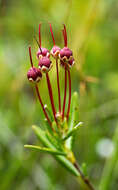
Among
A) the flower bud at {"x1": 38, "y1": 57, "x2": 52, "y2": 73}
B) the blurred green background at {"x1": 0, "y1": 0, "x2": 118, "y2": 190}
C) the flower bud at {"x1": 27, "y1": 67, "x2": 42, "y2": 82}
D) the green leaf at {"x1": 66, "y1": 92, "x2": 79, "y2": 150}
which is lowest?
the blurred green background at {"x1": 0, "y1": 0, "x2": 118, "y2": 190}

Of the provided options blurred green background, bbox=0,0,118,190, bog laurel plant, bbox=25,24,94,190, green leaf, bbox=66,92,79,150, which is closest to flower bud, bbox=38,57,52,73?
bog laurel plant, bbox=25,24,94,190

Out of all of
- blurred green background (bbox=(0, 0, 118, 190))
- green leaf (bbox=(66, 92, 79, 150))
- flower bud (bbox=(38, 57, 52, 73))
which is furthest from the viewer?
blurred green background (bbox=(0, 0, 118, 190))

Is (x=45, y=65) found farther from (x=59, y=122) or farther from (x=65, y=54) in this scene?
(x=59, y=122)

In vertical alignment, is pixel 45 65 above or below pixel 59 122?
above

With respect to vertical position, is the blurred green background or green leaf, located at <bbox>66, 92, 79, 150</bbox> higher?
green leaf, located at <bbox>66, 92, 79, 150</bbox>

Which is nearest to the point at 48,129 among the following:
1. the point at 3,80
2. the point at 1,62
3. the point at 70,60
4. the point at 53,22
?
the point at 70,60

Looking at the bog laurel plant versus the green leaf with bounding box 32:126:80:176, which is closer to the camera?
the bog laurel plant

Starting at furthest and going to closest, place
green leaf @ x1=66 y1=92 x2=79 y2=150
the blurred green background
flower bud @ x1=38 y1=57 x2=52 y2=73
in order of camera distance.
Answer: the blurred green background < green leaf @ x1=66 y1=92 x2=79 y2=150 < flower bud @ x1=38 y1=57 x2=52 y2=73

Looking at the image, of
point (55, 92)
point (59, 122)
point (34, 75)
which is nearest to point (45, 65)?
point (34, 75)

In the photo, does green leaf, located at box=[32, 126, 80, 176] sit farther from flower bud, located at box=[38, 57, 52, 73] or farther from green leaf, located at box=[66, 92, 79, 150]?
flower bud, located at box=[38, 57, 52, 73]
